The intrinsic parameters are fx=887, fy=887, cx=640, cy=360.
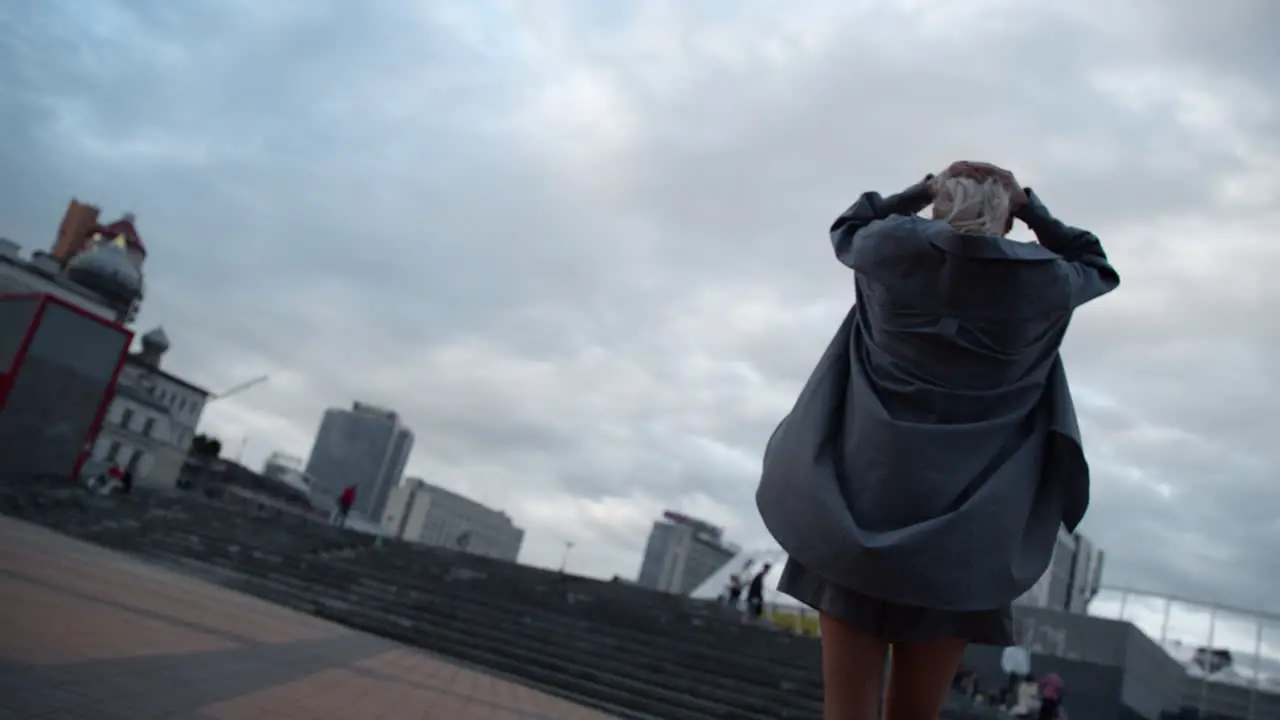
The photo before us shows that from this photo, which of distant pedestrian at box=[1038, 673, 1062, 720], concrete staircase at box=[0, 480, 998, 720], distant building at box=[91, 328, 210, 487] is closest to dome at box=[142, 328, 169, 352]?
distant building at box=[91, 328, 210, 487]

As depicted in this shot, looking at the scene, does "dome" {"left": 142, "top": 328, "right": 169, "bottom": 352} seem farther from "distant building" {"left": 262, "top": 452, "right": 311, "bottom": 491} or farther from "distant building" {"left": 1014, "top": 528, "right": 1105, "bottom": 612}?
"distant building" {"left": 1014, "top": 528, "right": 1105, "bottom": 612}

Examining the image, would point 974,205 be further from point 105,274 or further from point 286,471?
point 286,471

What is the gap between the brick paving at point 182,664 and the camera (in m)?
3.77

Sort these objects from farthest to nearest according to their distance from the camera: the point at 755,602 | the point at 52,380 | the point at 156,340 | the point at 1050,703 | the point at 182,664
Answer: the point at 156,340, the point at 755,602, the point at 52,380, the point at 1050,703, the point at 182,664

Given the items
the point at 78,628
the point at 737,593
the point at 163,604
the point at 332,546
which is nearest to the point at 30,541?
the point at 163,604

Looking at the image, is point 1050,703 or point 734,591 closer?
point 1050,703

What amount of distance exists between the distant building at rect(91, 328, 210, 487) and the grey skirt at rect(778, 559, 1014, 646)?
5006cm

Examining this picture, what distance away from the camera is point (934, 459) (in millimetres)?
2205

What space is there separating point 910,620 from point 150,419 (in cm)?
7094

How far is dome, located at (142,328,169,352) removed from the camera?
72938 millimetres

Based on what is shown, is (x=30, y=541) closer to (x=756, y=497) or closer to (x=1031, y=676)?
(x=756, y=497)

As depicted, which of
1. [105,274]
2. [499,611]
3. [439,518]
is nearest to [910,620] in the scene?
[499,611]

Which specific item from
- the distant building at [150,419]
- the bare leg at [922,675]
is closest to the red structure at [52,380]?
the bare leg at [922,675]

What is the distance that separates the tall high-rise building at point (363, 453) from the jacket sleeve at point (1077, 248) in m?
121
